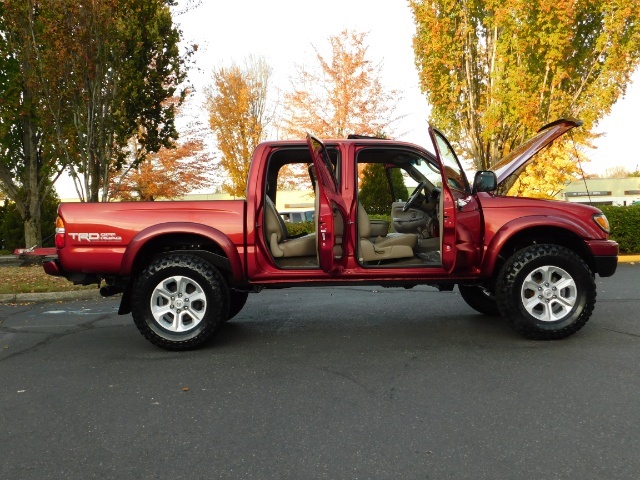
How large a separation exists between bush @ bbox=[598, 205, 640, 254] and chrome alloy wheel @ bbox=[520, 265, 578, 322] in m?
9.41

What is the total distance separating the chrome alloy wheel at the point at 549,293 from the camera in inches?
206

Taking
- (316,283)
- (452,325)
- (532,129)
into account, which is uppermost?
(532,129)

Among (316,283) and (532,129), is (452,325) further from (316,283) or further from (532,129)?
(532,129)

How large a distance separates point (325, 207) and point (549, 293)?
2271 mm

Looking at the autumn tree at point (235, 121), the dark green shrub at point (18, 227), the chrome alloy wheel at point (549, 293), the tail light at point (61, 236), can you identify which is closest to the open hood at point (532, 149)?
the chrome alloy wheel at point (549, 293)

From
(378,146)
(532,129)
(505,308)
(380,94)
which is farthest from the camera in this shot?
(380,94)

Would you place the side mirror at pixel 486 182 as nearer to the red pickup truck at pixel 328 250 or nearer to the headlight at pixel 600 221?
the red pickup truck at pixel 328 250

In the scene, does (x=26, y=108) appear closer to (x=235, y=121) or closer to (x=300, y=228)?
(x=300, y=228)

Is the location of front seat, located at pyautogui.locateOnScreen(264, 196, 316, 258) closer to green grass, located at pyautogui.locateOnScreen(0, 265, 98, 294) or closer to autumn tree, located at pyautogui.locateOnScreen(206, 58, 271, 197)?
green grass, located at pyautogui.locateOnScreen(0, 265, 98, 294)

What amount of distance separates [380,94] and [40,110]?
16.6 meters

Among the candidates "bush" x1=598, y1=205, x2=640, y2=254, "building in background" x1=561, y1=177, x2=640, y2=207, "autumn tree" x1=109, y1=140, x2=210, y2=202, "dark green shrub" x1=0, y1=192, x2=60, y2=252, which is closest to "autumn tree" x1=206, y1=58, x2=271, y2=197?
"autumn tree" x1=109, y1=140, x2=210, y2=202

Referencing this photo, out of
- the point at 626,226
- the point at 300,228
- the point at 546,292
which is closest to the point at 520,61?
the point at 626,226

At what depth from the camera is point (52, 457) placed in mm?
2947

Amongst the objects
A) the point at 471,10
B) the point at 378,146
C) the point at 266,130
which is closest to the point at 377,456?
the point at 378,146
